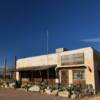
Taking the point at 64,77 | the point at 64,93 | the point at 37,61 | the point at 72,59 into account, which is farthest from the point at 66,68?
the point at 37,61

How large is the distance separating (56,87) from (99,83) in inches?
200

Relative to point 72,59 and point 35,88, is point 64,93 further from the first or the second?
point 72,59

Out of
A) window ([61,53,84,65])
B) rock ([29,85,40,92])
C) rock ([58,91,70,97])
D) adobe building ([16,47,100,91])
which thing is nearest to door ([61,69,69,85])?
adobe building ([16,47,100,91])

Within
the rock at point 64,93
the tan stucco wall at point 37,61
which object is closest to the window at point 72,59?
the tan stucco wall at point 37,61

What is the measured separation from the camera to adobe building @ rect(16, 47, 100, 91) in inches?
1068

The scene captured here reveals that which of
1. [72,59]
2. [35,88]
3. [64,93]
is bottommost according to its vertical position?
[64,93]

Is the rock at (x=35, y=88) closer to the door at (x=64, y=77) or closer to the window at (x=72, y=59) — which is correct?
the door at (x=64, y=77)

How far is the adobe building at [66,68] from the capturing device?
2712 cm

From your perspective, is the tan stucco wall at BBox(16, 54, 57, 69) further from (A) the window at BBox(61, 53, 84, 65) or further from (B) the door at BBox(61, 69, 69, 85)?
(B) the door at BBox(61, 69, 69, 85)

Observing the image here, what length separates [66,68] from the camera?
29.5 m

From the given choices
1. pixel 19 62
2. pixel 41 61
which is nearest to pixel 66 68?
pixel 41 61

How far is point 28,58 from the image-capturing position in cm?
3619

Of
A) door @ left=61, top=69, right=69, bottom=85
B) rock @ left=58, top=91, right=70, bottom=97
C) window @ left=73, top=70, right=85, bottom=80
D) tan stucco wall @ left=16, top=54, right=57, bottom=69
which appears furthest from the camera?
tan stucco wall @ left=16, top=54, right=57, bottom=69

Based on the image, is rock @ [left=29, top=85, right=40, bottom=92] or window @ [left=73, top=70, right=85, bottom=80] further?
window @ [left=73, top=70, right=85, bottom=80]
